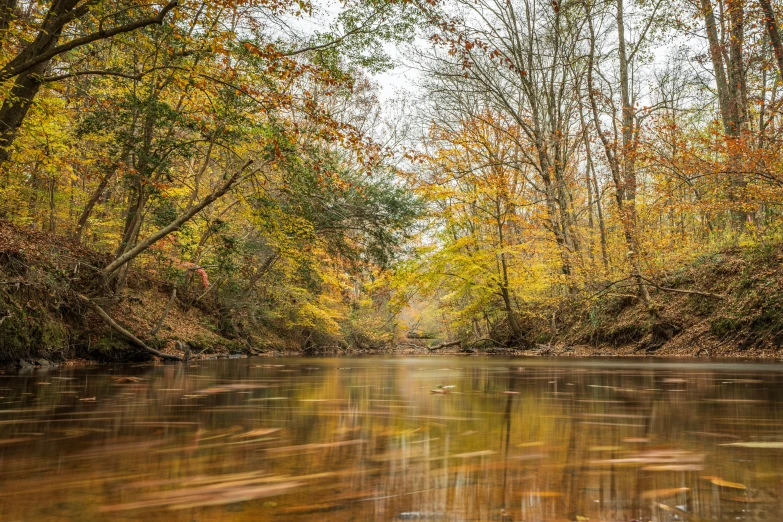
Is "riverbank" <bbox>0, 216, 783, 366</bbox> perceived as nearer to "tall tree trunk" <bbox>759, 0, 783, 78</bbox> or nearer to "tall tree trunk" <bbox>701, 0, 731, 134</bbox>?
"tall tree trunk" <bbox>701, 0, 731, 134</bbox>

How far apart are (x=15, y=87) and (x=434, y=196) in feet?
40.8

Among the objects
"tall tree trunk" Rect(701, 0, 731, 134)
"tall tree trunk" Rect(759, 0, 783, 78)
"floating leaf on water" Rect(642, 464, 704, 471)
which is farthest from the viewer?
"tall tree trunk" Rect(701, 0, 731, 134)

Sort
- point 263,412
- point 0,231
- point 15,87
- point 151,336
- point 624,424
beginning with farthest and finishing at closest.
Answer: point 151,336, point 0,231, point 15,87, point 263,412, point 624,424

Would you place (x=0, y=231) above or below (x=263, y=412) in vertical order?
above

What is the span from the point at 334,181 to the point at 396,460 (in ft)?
33.7

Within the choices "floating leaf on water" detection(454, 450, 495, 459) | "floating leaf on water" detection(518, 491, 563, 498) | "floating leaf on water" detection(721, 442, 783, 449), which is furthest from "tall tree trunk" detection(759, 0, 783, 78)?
"floating leaf on water" detection(518, 491, 563, 498)

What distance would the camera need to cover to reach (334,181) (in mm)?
11656

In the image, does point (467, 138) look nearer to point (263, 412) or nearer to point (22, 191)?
point (22, 191)

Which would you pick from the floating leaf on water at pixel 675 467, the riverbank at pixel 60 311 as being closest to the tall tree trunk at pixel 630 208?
the floating leaf on water at pixel 675 467

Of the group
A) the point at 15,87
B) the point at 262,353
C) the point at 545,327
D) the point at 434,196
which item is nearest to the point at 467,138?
the point at 434,196

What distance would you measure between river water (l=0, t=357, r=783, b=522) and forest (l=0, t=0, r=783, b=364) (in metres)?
5.49

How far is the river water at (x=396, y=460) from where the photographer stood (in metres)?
1.28

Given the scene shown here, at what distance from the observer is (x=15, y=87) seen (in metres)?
7.19

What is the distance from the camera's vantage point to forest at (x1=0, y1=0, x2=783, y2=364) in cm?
900
